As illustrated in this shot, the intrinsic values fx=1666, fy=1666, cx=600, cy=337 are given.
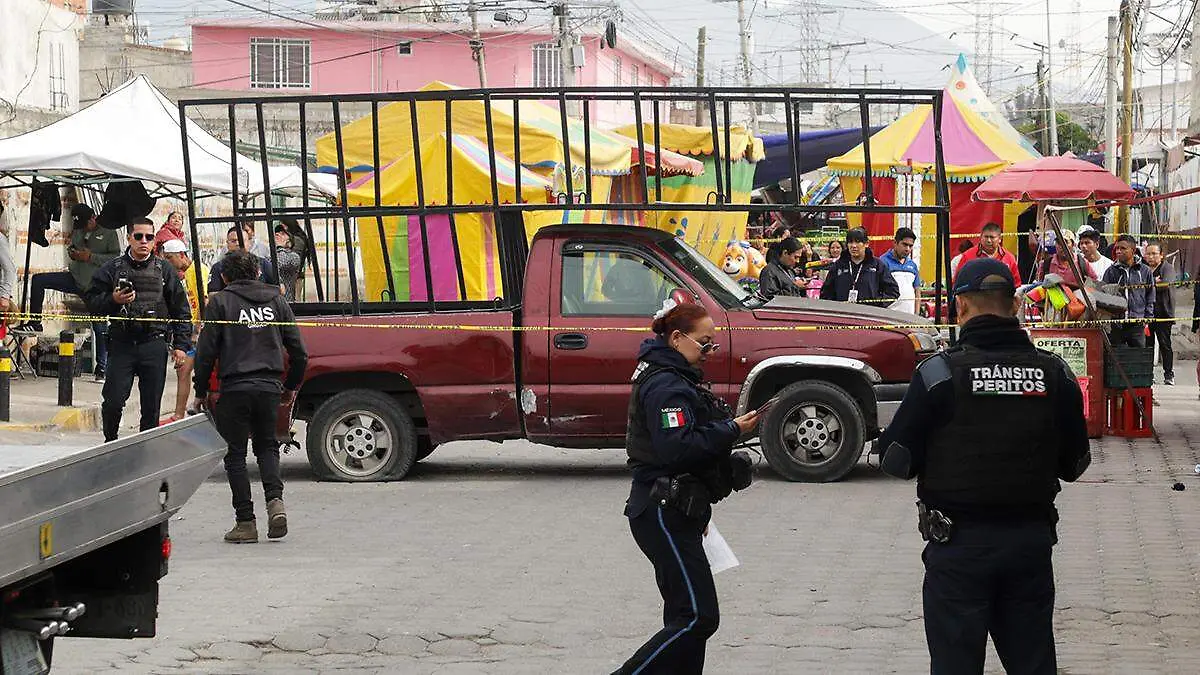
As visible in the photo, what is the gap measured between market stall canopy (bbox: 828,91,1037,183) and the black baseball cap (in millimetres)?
20911

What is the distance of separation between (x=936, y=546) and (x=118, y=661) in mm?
3701

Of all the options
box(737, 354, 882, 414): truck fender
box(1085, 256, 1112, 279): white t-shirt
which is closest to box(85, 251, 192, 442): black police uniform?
box(737, 354, 882, 414): truck fender

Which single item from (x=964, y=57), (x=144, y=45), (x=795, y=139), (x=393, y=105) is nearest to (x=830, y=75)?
(x=144, y=45)

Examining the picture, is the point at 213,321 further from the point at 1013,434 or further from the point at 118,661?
the point at 1013,434

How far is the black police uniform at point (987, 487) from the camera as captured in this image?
16.8ft

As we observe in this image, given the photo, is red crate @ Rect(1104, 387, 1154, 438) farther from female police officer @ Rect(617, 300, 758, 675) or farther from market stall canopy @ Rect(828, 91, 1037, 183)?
market stall canopy @ Rect(828, 91, 1037, 183)

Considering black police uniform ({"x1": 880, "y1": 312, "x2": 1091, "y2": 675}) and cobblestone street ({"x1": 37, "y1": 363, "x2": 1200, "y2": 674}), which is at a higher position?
black police uniform ({"x1": 880, "y1": 312, "x2": 1091, "y2": 675})

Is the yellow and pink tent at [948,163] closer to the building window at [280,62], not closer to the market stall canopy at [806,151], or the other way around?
the market stall canopy at [806,151]

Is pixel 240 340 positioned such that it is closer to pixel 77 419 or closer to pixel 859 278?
pixel 77 419

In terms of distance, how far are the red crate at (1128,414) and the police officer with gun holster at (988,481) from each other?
409 inches

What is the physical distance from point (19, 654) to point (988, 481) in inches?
117

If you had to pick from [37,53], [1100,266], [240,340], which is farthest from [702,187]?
[240,340]

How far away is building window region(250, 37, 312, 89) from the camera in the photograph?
7119 cm

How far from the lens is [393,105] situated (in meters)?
20.4
